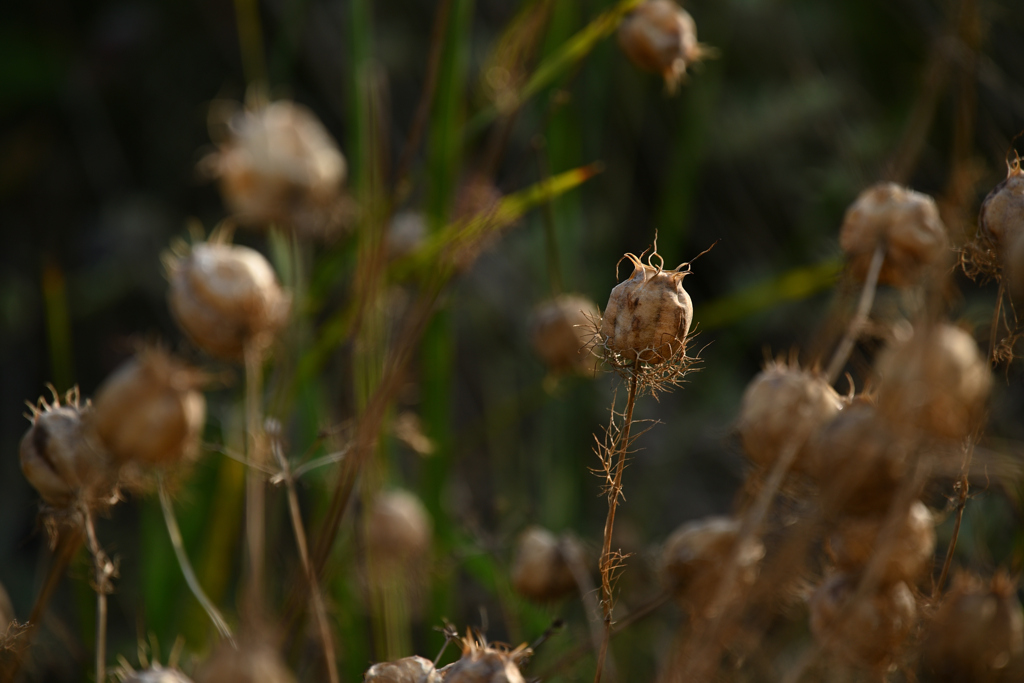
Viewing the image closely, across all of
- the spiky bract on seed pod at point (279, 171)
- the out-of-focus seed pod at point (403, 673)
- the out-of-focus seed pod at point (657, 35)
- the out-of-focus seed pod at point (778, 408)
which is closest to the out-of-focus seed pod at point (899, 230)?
the out-of-focus seed pod at point (778, 408)

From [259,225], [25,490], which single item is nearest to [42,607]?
[259,225]

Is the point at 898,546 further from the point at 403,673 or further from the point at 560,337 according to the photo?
the point at 560,337

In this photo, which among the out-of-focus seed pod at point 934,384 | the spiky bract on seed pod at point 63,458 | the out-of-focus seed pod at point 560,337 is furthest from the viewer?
the out-of-focus seed pod at point 560,337

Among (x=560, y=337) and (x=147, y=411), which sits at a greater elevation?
(x=147, y=411)

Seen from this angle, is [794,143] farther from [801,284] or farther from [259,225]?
[259,225]

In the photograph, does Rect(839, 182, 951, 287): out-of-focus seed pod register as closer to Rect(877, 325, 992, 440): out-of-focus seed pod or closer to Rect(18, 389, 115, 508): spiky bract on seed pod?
Rect(877, 325, 992, 440): out-of-focus seed pod

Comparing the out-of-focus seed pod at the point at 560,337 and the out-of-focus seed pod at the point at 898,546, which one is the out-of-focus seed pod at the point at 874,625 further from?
the out-of-focus seed pod at the point at 560,337

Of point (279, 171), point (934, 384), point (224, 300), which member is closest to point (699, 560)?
point (934, 384)
